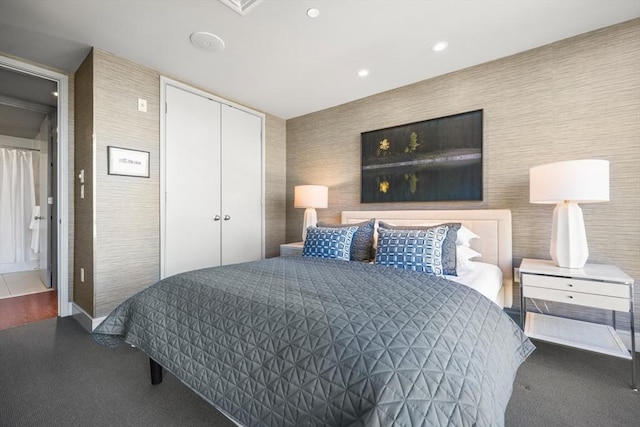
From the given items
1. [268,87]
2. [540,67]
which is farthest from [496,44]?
[268,87]

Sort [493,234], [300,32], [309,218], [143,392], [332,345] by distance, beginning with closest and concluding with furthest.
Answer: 1. [332,345]
2. [143,392]
3. [300,32]
4. [493,234]
5. [309,218]

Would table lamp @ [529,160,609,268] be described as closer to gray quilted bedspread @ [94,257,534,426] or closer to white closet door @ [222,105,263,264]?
gray quilted bedspread @ [94,257,534,426]

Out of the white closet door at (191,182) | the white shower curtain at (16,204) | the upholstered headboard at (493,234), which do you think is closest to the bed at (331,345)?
the upholstered headboard at (493,234)

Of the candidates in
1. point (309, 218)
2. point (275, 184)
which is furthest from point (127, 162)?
point (309, 218)

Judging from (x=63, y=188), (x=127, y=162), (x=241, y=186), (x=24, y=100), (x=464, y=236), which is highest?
(x=24, y=100)

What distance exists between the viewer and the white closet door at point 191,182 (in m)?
2.90

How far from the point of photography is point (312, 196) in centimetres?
338

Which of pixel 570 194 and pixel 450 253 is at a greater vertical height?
pixel 570 194

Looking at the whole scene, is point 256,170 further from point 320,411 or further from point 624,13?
point 624,13

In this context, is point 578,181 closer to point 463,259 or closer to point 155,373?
point 463,259

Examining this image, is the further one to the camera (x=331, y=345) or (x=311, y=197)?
(x=311, y=197)

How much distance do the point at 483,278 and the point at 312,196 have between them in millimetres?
2036

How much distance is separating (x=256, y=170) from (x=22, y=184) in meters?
4.51

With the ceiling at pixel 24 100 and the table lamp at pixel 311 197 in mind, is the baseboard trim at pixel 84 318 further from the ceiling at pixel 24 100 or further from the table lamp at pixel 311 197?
the ceiling at pixel 24 100
